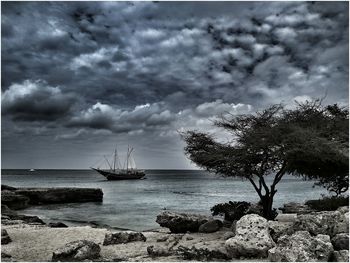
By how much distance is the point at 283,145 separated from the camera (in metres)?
16.8

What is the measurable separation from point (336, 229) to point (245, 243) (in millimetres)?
2890

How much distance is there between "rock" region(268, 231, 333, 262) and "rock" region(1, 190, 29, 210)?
42.5m

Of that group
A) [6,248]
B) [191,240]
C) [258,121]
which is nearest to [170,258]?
[191,240]

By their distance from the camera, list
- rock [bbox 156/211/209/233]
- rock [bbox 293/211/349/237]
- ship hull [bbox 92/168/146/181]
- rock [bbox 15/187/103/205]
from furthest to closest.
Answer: ship hull [bbox 92/168/146/181] → rock [bbox 15/187/103/205] → rock [bbox 156/211/209/233] → rock [bbox 293/211/349/237]

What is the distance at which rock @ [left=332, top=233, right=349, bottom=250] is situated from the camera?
10.8 meters

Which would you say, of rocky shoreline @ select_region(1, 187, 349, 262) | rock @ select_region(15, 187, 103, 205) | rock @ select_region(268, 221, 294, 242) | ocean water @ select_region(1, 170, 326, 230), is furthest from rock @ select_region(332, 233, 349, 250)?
rock @ select_region(15, 187, 103, 205)

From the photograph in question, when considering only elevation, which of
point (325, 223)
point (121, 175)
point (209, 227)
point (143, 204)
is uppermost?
point (325, 223)

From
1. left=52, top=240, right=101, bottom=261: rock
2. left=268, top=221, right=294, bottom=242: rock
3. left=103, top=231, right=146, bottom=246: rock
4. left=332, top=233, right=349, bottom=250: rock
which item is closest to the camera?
left=332, top=233, right=349, bottom=250: rock

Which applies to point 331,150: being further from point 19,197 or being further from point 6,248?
point 19,197

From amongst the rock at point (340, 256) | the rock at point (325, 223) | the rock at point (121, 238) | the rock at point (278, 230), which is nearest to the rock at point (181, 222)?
the rock at point (121, 238)

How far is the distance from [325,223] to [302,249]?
2.61 meters

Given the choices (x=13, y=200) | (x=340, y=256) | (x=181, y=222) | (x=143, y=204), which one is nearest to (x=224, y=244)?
(x=340, y=256)

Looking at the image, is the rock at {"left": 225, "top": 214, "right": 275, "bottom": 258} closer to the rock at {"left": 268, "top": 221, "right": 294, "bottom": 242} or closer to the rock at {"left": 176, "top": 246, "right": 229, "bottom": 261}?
the rock at {"left": 176, "top": 246, "right": 229, "bottom": 261}

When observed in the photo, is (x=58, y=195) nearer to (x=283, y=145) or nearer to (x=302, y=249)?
(x=283, y=145)
